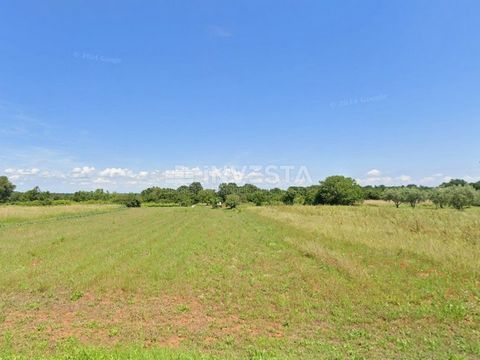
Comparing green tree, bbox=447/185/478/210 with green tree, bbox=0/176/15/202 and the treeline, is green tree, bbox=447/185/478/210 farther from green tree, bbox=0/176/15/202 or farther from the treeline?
green tree, bbox=0/176/15/202

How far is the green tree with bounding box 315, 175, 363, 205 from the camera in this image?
3556 inches

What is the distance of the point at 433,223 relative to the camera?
20.7 metres

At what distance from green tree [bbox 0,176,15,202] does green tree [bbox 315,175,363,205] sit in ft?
362

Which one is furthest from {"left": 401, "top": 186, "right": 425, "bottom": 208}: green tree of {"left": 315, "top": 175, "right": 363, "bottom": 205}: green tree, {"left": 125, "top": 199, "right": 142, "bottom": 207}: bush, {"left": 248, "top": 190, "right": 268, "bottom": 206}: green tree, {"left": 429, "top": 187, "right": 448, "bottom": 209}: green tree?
{"left": 125, "top": 199, "right": 142, "bottom": 207}: bush

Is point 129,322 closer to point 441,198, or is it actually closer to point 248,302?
point 248,302

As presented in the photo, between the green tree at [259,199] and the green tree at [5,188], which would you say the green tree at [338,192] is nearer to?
the green tree at [259,199]

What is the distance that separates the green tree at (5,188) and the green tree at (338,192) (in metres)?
110

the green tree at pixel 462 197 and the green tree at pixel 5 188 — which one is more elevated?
the green tree at pixel 5 188

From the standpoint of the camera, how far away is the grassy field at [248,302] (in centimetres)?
550

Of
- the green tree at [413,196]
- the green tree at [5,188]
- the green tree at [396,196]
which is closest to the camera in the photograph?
the green tree at [413,196]

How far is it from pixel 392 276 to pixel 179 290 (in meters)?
7.30

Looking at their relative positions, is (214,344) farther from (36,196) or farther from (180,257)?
(36,196)

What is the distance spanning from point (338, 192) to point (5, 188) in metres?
116

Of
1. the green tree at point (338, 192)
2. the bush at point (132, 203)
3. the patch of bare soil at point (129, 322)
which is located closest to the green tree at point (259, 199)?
the green tree at point (338, 192)
